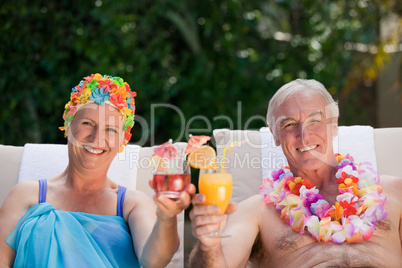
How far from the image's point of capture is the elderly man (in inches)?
95.3

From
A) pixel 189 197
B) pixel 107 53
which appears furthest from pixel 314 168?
pixel 107 53

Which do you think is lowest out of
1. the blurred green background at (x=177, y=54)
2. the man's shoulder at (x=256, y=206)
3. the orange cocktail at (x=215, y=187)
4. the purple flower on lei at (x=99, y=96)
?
the man's shoulder at (x=256, y=206)

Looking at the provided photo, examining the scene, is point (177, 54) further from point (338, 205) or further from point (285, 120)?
point (338, 205)

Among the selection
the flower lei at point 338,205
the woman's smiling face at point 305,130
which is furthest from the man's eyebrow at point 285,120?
the flower lei at point 338,205

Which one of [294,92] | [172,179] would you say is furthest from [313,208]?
[172,179]

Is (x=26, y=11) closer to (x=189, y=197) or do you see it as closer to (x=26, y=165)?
(x=26, y=165)

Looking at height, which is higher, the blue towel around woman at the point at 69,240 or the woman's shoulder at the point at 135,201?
the woman's shoulder at the point at 135,201

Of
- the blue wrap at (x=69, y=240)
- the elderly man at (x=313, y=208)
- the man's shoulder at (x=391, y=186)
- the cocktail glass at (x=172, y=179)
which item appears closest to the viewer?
the cocktail glass at (x=172, y=179)

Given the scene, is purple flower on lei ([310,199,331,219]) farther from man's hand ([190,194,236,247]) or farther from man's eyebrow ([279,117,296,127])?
man's hand ([190,194,236,247])

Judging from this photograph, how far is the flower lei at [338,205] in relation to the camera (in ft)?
8.00

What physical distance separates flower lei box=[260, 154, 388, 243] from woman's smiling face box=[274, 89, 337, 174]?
119 mm

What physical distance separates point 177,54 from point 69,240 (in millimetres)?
5125

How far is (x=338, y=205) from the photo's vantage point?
2516mm

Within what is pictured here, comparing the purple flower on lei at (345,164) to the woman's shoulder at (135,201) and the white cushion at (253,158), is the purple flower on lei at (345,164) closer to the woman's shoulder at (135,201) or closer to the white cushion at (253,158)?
the white cushion at (253,158)
